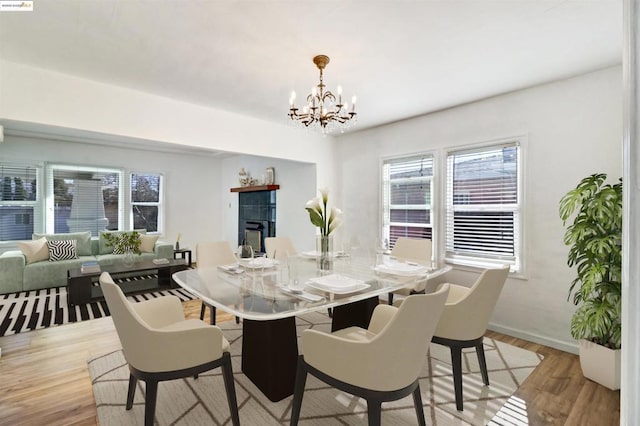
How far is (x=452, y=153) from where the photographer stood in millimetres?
3812

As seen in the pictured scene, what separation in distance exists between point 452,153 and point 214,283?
3106mm

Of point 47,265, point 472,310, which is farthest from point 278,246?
point 47,265

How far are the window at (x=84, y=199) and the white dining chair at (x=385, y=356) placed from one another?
6.26 m

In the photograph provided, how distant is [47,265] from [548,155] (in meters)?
6.60

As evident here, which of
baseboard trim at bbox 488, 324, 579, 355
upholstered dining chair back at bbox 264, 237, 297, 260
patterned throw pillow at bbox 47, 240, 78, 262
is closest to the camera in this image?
baseboard trim at bbox 488, 324, 579, 355

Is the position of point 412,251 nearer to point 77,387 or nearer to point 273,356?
point 273,356

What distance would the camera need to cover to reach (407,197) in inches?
171

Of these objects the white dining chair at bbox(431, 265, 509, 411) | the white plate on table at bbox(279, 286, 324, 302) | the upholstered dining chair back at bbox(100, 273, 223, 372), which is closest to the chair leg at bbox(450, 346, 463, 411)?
the white dining chair at bbox(431, 265, 509, 411)

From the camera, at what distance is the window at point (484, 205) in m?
3.33

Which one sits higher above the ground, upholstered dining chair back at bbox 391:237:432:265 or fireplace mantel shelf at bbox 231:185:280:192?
fireplace mantel shelf at bbox 231:185:280:192

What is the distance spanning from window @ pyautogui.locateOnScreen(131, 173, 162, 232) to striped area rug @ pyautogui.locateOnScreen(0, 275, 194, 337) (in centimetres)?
225

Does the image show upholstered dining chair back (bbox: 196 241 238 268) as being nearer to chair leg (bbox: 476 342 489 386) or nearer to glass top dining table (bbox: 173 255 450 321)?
glass top dining table (bbox: 173 255 450 321)

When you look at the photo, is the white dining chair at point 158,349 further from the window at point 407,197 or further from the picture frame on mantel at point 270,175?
the picture frame on mantel at point 270,175

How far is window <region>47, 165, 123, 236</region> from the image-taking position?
5676 mm
